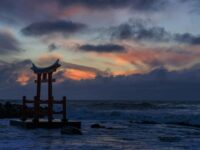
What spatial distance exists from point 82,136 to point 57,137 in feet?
6.65

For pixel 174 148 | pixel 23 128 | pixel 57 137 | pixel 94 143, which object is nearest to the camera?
pixel 174 148

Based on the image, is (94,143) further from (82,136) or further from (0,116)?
(0,116)

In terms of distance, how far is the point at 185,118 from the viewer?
59.3 metres

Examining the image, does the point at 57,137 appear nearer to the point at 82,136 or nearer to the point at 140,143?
the point at 82,136

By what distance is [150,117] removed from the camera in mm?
63875

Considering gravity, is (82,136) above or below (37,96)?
below

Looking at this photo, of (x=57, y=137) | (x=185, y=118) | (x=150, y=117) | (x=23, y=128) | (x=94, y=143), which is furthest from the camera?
(x=150, y=117)

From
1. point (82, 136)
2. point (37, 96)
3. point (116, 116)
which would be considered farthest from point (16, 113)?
point (82, 136)

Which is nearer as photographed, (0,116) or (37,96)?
(37,96)

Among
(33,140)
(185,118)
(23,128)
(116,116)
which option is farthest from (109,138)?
(116,116)

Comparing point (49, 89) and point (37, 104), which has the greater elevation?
point (49, 89)

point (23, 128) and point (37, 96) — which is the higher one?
point (37, 96)

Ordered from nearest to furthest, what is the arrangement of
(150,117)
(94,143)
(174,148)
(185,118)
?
(174,148) → (94,143) → (185,118) → (150,117)

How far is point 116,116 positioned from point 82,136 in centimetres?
3589
